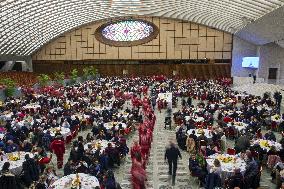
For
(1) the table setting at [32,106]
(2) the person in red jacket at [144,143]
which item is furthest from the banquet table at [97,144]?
(1) the table setting at [32,106]

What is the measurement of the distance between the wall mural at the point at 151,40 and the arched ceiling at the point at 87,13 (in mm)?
1825

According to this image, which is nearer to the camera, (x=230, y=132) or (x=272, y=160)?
(x=272, y=160)

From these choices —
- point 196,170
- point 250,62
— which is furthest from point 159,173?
point 250,62

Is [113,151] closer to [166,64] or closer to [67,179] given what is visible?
[67,179]

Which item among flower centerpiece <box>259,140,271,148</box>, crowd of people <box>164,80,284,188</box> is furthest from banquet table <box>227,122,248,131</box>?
flower centerpiece <box>259,140,271,148</box>

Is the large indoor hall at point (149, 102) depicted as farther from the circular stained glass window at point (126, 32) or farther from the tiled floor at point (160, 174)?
the circular stained glass window at point (126, 32)

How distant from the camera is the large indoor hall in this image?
1134 cm

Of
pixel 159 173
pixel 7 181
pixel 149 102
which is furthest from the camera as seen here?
pixel 149 102

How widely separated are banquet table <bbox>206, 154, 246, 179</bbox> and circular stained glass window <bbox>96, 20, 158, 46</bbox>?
124ft

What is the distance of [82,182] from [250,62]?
38.2 metres

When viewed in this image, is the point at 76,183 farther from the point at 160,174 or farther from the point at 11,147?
the point at 11,147

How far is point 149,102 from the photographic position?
25.0 metres

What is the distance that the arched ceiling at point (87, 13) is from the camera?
3062cm

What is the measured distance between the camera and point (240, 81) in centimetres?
4125
